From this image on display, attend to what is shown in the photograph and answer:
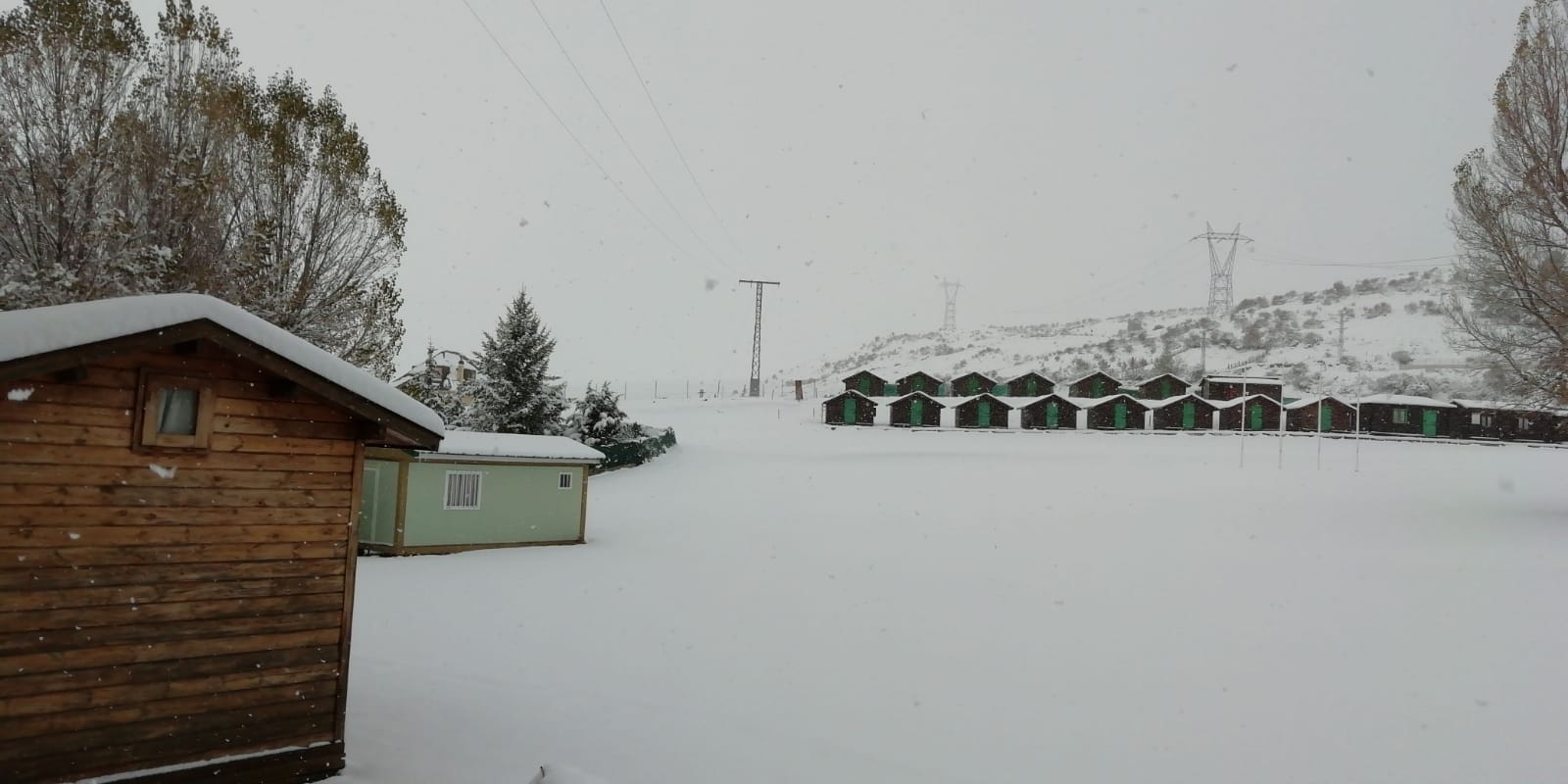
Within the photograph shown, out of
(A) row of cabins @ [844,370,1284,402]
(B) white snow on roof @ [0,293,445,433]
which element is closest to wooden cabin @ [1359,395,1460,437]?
(A) row of cabins @ [844,370,1284,402]

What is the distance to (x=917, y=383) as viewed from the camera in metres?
59.0

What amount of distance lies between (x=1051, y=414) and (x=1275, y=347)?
44.9 meters

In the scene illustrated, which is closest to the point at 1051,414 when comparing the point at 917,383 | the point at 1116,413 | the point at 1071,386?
the point at 1116,413

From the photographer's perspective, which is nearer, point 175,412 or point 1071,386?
point 175,412

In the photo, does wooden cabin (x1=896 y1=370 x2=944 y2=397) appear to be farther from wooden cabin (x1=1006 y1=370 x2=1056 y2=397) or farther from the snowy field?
the snowy field

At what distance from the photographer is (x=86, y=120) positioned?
1717 centimetres

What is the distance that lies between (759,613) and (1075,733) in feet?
19.2

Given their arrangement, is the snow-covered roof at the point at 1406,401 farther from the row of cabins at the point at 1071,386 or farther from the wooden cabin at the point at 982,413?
the wooden cabin at the point at 982,413

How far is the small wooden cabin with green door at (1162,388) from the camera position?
184 feet

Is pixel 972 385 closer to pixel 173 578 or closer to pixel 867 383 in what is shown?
pixel 867 383

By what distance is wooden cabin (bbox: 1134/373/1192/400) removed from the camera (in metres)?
56.1

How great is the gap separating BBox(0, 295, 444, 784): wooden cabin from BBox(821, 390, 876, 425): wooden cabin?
157 feet

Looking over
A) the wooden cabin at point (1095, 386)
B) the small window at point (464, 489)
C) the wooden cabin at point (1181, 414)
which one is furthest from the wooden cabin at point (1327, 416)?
the small window at point (464, 489)

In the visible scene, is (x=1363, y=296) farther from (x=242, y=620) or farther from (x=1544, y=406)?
(x=242, y=620)
